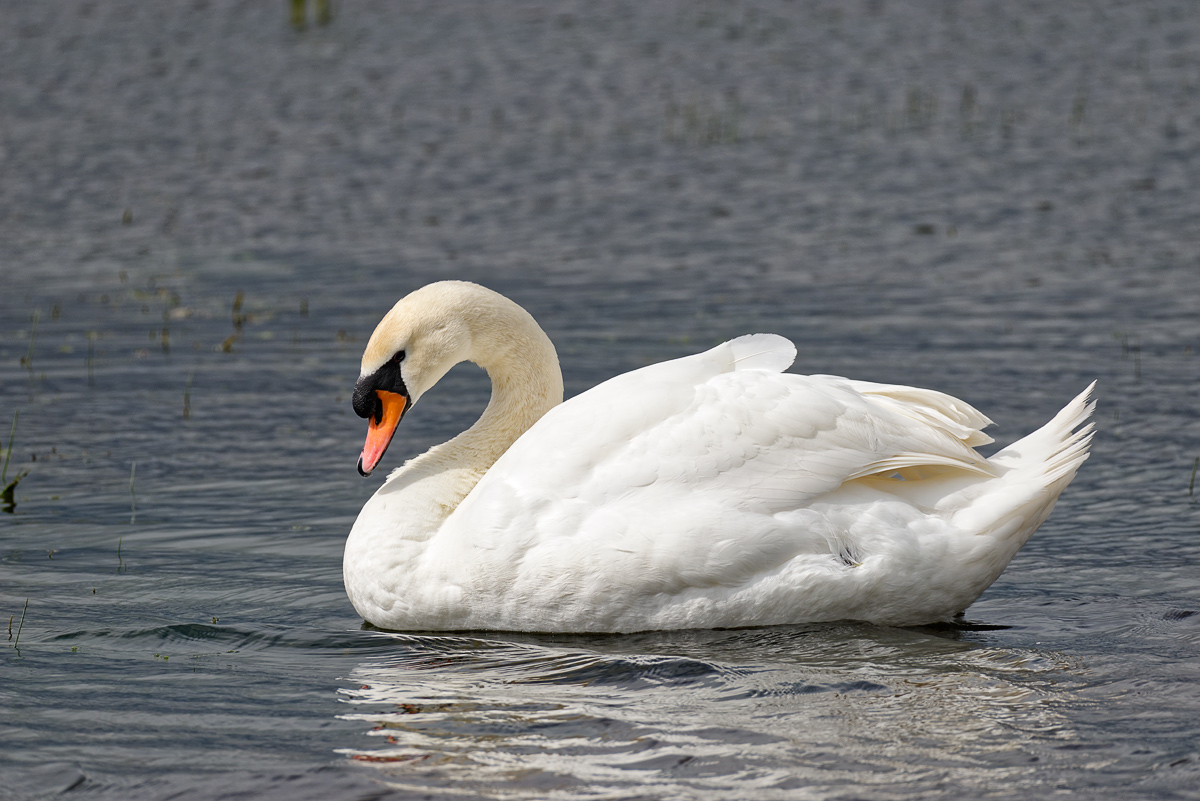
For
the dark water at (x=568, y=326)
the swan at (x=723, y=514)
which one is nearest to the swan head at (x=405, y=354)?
the swan at (x=723, y=514)

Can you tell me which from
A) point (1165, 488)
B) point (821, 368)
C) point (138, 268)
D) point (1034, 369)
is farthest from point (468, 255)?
point (1165, 488)

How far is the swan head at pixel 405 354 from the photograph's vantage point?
6746 millimetres

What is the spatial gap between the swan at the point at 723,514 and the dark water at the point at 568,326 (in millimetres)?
178

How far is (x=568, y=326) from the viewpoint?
11.9m

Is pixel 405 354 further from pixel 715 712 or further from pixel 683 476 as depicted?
pixel 715 712

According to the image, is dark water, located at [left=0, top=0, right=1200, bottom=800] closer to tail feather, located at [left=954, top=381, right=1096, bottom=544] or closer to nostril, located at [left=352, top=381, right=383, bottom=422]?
tail feather, located at [left=954, top=381, right=1096, bottom=544]

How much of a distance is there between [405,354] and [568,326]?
5.13 metres

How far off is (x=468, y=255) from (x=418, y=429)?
503cm

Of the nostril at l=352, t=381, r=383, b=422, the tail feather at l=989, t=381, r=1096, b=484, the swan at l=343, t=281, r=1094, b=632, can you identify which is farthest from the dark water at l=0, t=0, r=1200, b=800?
the nostril at l=352, t=381, r=383, b=422

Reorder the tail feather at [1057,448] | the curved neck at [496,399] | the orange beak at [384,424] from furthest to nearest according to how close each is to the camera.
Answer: the curved neck at [496,399] < the orange beak at [384,424] < the tail feather at [1057,448]

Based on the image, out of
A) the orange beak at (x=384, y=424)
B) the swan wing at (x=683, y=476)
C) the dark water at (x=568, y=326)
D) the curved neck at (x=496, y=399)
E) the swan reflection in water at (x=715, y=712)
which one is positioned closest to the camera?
the swan reflection in water at (x=715, y=712)

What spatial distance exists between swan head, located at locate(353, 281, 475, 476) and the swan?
24 cm

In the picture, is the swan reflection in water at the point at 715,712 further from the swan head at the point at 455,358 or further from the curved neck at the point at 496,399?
the swan head at the point at 455,358

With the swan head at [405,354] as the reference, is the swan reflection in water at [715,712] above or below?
below
